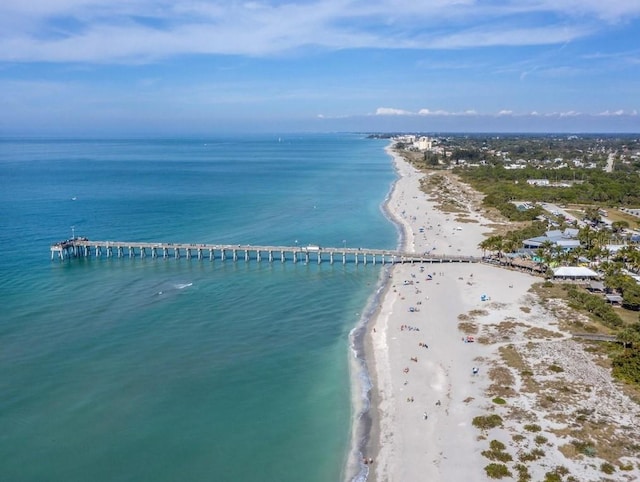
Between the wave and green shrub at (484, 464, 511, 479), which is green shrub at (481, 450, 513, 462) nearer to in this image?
green shrub at (484, 464, 511, 479)

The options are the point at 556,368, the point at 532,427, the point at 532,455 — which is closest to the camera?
the point at 532,455

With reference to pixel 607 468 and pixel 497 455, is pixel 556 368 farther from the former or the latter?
pixel 497 455

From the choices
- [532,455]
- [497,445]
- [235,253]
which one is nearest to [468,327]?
[497,445]

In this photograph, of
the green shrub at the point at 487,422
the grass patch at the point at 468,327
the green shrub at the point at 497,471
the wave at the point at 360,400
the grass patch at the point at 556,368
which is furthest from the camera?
the grass patch at the point at 468,327

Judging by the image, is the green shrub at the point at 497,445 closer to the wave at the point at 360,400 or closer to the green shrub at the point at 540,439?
the green shrub at the point at 540,439

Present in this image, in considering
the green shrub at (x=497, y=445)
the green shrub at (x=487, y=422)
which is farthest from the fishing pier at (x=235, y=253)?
the green shrub at (x=497, y=445)
